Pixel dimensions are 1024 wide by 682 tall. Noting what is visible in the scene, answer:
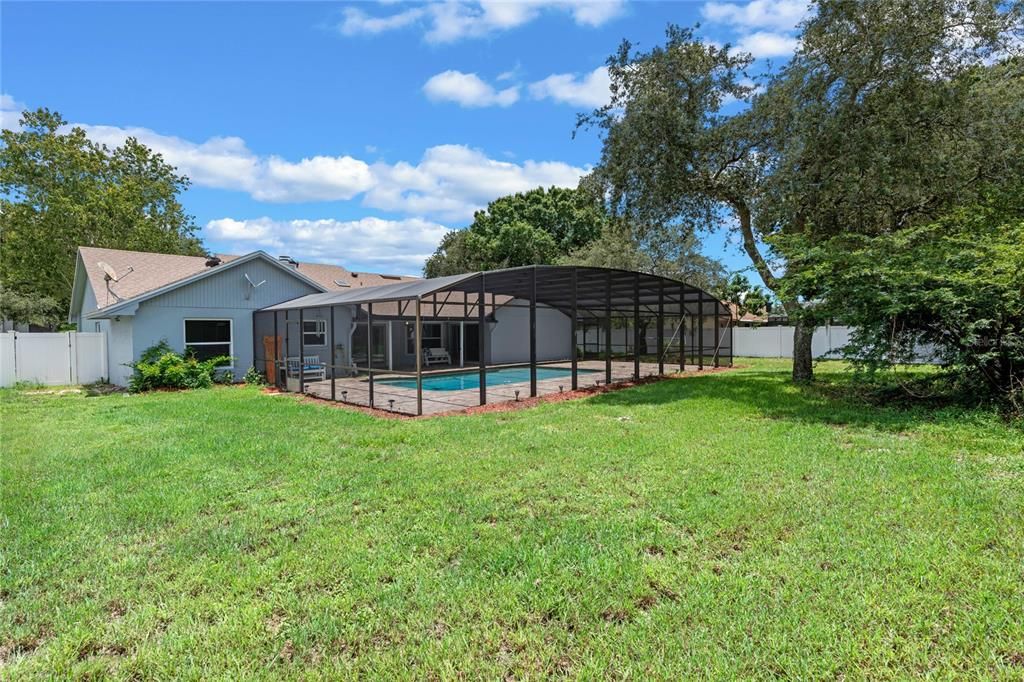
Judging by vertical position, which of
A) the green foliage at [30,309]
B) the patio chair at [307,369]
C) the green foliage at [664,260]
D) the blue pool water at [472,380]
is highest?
the green foliage at [664,260]

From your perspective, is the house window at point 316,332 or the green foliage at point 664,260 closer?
the house window at point 316,332

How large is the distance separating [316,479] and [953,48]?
1343 centimetres

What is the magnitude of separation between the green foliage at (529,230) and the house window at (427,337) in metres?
10.6

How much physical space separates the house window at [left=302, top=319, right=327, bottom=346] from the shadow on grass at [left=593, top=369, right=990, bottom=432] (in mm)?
9492

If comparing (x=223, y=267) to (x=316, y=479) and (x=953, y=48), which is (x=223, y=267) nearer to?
(x=316, y=479)

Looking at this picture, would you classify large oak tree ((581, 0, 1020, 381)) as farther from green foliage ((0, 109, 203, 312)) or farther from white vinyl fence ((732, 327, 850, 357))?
green foliage ((0, 109, 203, 312))

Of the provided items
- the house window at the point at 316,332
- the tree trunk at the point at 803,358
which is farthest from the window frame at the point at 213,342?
the tree trunk at the point at 803,358

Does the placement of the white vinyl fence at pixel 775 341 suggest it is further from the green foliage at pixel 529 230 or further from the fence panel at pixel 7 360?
the fence panel at pixel 7 360

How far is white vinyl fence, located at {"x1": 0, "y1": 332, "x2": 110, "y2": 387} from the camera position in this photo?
13.1 meters

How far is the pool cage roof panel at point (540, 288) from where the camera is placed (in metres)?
10.0

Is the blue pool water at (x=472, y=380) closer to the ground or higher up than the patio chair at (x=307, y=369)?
closer to the ground

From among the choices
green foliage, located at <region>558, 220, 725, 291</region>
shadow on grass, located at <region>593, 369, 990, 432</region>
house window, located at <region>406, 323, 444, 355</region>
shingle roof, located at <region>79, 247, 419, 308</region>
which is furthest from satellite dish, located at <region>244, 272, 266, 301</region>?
green foliage, located at <region>558, 220, 725, 291</region>

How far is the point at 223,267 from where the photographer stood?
13.7 m

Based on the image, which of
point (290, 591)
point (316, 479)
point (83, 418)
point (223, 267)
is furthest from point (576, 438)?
point (223, 267)
